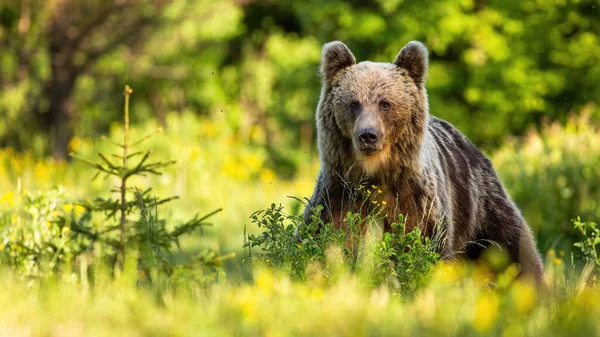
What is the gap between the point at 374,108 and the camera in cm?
557

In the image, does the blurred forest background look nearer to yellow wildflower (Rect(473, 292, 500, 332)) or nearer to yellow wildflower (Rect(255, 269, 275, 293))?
yellow wildflower (Rect(255, 269, 275, 293))

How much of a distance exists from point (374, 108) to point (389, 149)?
A: 0.27 m

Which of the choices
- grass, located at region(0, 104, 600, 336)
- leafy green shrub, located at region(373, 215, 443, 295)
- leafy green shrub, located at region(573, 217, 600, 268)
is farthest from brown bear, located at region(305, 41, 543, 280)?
leafy green shrub, located at region(573, 217, 600, 268)

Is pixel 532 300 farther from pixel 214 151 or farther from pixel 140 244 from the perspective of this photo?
pixel 214 151

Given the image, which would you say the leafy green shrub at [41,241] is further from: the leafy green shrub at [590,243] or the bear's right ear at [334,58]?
the leafy green shrub at [590,243]

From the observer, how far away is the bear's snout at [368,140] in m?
5.34

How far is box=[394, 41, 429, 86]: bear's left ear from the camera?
580 centimetres

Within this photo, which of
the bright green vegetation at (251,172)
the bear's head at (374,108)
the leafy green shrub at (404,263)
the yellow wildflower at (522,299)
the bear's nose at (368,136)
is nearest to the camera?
the yellow wildflower at (522,299)

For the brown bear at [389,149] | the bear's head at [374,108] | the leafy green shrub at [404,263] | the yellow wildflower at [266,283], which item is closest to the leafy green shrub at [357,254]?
the leafy green shrub at [404,263]

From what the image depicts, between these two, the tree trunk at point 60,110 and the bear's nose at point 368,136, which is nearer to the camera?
the bear's nose at point 368,136

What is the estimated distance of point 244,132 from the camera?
1942 cm

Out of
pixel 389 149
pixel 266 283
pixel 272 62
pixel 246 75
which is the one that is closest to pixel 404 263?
pixel 389 149

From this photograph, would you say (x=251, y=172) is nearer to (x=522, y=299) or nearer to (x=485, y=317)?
(x=522, y=299)

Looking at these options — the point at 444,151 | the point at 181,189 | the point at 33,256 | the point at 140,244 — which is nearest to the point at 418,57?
the point at 444,151
